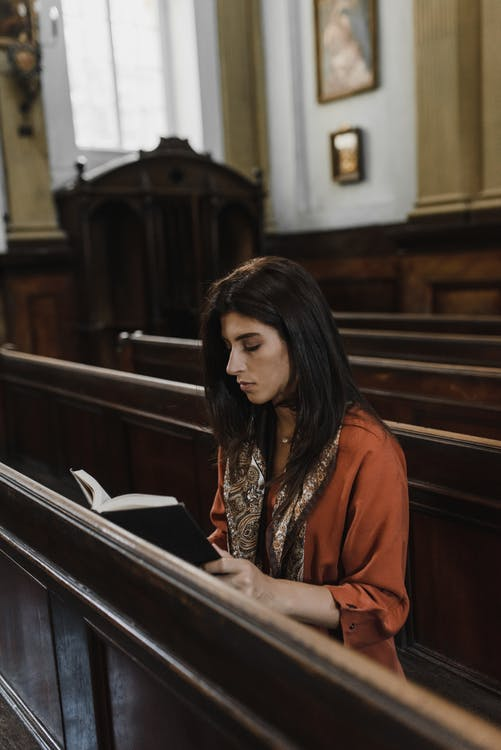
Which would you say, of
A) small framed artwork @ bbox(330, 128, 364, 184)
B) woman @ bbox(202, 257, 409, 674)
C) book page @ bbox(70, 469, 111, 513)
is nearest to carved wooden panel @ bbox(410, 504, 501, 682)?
woman @ bbox(202, 257, 409, 674)

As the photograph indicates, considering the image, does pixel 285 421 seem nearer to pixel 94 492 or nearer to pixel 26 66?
pixel 94 492

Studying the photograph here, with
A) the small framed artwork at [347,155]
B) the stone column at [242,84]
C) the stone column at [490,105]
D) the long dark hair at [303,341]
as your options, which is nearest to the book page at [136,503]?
the long dark hair at [303,341]

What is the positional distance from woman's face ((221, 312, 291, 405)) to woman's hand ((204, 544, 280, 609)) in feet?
1.19

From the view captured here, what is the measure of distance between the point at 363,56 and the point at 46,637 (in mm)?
7604

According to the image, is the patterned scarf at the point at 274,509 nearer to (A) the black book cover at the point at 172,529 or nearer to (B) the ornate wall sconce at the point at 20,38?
(A) the black book cover at the point at 172,529

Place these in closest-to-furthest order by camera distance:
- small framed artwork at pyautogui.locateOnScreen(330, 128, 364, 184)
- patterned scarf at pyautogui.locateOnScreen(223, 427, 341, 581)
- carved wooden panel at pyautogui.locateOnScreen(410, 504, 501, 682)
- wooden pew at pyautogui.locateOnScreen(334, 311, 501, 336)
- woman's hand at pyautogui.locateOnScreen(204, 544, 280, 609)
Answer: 1. woman's hand at pyautogui.locateOnScreen(204, 544, 280, 609)
2. patterned scarf at pyautogui.locateOnScreen(223, 427, 341, 581)
3. carved wooden panel at pyautogui.locateOnScreen(410, 504, 501, 682)
4. wooden pew at pyautogui.locateOnScreen(334, 311, 501, 336)
5. small framed artwork at pyautogui.locateOnScreen(330, 128, 364, 184)

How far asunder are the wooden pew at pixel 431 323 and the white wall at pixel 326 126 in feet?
8.81

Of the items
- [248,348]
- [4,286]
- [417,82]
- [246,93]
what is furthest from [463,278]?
[248,348]

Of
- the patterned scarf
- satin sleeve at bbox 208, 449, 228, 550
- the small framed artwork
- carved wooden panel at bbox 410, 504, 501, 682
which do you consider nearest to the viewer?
the patterned scarf

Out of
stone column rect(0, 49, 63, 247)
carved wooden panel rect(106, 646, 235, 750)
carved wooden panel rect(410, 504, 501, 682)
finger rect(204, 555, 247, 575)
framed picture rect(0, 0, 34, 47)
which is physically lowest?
carved wooden panel rect(410, 504, 501, 682)

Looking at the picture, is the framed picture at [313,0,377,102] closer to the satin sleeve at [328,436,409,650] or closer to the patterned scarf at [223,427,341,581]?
the patterned scarf at [223,427,341,581]

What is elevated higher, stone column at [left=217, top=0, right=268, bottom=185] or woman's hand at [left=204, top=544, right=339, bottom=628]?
stone column at [left=217, top=0, right=268, bottom=185]

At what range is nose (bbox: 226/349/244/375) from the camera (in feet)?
5.28

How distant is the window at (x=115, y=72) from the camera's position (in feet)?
27.8
